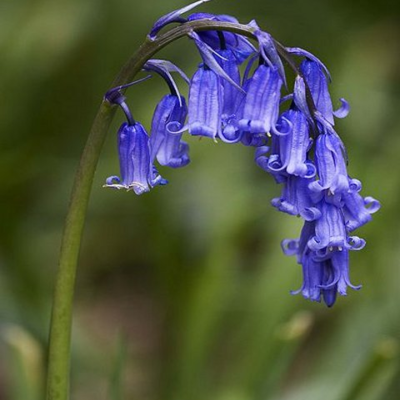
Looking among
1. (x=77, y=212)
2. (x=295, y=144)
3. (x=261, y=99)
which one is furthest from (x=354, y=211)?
(x=77, y=212)

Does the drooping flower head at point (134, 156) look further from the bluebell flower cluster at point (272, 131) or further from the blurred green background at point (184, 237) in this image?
the blurred green background at point (184, 237)

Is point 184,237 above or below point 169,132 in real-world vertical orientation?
below

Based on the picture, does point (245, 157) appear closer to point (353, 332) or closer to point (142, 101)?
point (142, 101)

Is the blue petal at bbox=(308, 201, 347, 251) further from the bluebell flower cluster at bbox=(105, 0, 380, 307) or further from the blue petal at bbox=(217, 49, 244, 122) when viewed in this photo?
the blue petal at bbox=(217, 49, 244, 122)

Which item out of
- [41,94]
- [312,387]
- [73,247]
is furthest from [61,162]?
[73,247]

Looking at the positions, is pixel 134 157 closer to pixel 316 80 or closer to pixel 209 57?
pixel 209 57
